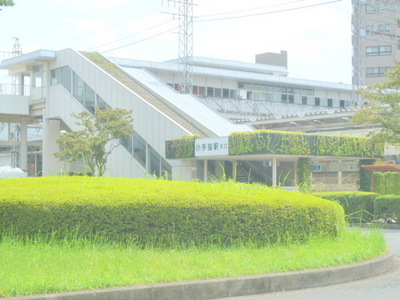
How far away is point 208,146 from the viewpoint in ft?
120

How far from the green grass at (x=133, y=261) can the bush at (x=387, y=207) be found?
26.7 feet

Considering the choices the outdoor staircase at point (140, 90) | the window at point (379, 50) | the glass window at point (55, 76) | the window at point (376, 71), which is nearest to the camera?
the outdoor staircase at point (140, 90)

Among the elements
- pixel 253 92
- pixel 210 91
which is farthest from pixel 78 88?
pixel 253 92

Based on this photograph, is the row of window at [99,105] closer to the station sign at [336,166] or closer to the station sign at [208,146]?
the station sign at [208,146]

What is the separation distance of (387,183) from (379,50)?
5319cm

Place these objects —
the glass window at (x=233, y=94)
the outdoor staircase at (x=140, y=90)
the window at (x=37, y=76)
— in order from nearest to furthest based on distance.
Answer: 1. the outdoor staircase at (x=140, y=90)
2. the window at (x=37, y=76)
3. the glass window at (x=233, y=94)

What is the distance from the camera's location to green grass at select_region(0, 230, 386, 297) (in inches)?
292

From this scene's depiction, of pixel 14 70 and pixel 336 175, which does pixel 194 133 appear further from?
pixel 14 70

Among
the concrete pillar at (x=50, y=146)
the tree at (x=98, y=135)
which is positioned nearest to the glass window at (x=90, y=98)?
the tree at (x=98, y=135)

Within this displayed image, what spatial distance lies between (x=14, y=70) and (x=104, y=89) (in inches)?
541

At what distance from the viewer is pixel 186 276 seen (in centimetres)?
798

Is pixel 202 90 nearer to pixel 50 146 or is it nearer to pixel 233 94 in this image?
pixel 233 94

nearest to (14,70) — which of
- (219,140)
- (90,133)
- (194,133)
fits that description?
(90,133)

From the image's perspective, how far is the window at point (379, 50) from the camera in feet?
266
